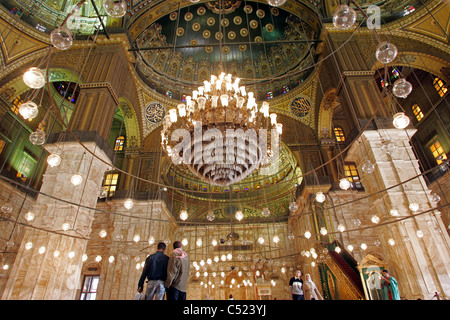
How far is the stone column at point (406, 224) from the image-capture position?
503 centimetres

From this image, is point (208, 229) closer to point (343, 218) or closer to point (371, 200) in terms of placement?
point (343, 218)

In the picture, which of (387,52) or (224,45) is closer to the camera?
(387,52)

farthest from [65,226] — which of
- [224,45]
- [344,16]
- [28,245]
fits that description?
[224,45]

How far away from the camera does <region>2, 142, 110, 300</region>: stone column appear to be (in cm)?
531

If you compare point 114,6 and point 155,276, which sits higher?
point 114,6

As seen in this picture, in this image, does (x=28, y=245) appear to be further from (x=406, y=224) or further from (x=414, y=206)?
(x=414, y=206)

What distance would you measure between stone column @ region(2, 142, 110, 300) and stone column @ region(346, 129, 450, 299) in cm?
642

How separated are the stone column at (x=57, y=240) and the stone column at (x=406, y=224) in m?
6.42

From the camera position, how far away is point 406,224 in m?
5.47

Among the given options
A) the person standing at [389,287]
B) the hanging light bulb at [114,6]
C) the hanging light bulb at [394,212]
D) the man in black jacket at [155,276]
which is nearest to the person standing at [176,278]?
the man in black jacket at [155,276]

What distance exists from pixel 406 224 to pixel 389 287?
5.03ft

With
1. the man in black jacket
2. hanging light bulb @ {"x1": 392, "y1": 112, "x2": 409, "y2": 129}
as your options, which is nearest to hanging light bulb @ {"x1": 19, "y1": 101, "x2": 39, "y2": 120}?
the man in black jacket

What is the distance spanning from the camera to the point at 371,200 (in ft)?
21.8

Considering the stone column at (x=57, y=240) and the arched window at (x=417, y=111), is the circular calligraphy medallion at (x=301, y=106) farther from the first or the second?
the stone column at (x=57, y=240)
